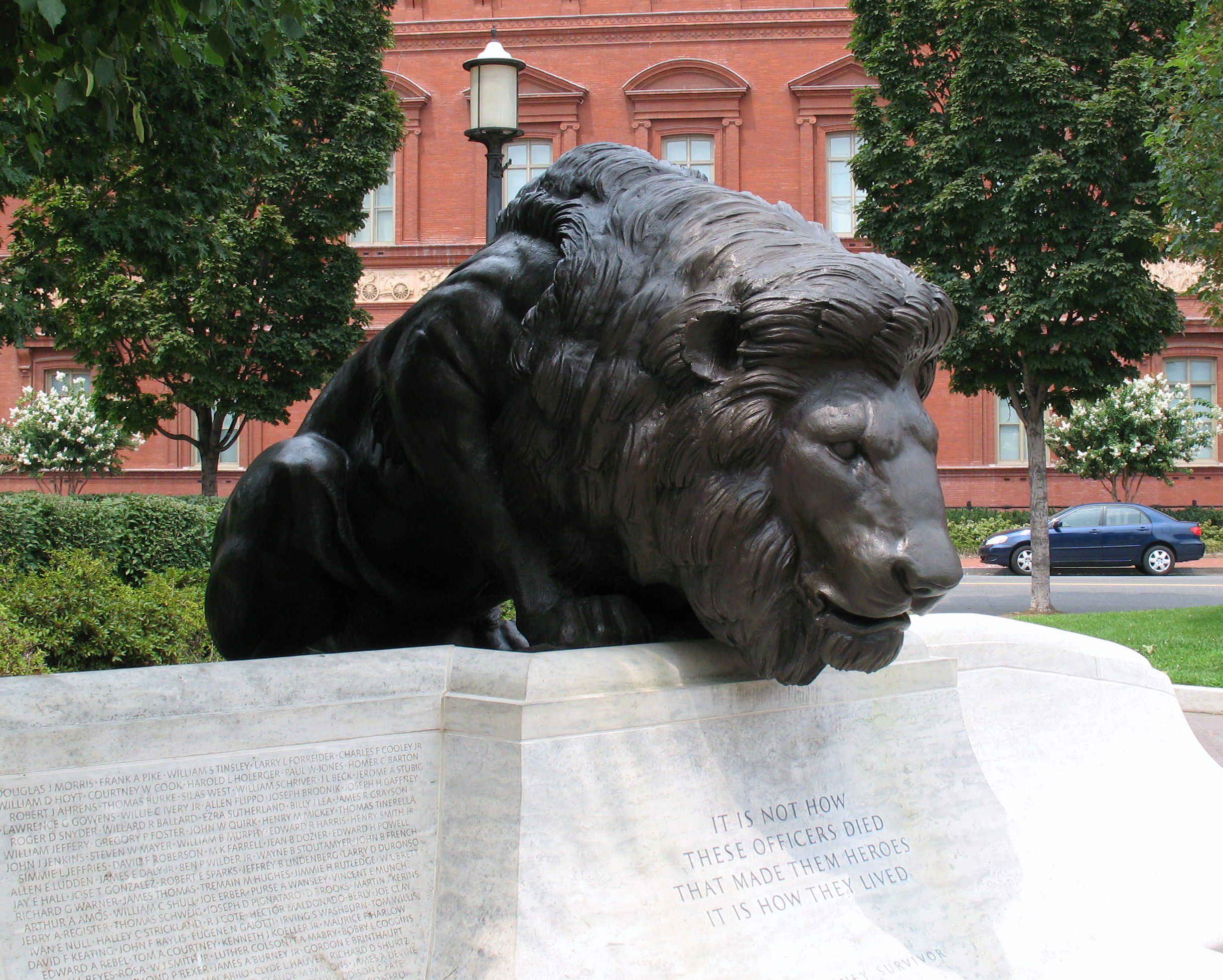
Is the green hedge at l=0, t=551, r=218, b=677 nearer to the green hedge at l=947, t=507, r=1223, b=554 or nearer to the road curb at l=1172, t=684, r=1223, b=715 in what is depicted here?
the road curb at l=1172, t=684, r=1223, b=715

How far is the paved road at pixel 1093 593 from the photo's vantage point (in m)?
15.9

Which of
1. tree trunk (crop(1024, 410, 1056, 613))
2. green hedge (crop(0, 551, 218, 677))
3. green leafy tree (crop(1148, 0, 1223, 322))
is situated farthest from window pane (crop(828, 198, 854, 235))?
green hedge (crop(0, 551, 218, 677))

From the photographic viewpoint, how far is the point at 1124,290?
13.6 metres

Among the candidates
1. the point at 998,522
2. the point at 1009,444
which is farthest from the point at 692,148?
the point at 998,522

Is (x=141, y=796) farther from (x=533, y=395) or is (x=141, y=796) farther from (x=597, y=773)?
(x=533, y=395)

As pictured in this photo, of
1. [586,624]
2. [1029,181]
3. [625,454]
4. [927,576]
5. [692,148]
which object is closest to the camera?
[927,576]

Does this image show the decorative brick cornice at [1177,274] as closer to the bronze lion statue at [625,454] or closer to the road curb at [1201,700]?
the road curb at [1201,700]

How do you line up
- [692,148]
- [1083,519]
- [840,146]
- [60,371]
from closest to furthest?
1. [1083,519]
2. [840,146]
3. [692,148]
4. [60,371]

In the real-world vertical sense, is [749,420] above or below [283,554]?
above

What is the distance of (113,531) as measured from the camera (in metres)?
10.7

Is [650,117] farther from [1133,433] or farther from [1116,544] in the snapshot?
[1116,544]

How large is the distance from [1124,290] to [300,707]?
44.8 ft

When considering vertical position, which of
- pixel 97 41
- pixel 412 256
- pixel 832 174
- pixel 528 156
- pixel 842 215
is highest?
pixel 528 156

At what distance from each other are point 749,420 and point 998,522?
24563mm
